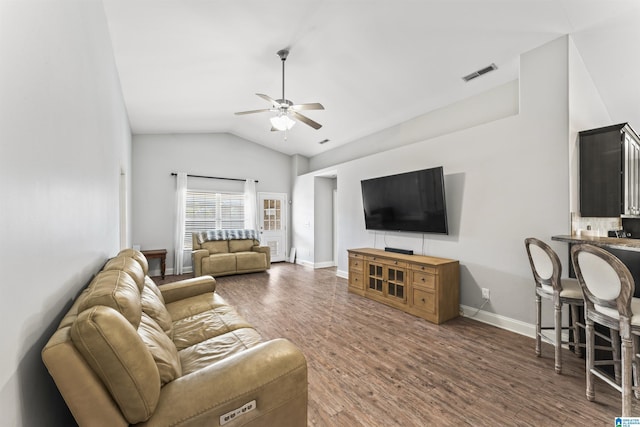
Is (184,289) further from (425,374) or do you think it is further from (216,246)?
(216,246)

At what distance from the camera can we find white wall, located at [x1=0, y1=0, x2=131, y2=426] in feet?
2.65

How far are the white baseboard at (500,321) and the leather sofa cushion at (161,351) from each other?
333cm

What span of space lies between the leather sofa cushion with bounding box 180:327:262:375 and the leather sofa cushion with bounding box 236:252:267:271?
161 inches

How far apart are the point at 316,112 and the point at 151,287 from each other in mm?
3989

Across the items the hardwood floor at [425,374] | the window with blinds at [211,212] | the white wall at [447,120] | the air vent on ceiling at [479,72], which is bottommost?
the hardwood floor at [425,374]

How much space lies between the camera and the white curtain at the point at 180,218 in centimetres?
610

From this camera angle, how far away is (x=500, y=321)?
3125mm

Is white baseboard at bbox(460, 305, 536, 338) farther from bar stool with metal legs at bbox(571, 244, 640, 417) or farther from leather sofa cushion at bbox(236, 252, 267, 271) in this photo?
leather sofa cushion at bbox(236, 252, 267, 271)

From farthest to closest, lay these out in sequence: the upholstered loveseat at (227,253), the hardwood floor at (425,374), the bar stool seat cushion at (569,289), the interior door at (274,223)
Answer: the interior door at (274,223) < the upholstered loveseat at (227,253) < the bar stool seat cushion at (569,289) < the hardwood floor at (425,374)

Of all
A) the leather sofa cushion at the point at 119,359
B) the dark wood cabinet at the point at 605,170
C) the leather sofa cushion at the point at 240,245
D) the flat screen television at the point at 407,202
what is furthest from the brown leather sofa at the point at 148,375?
the leather sofa cushion at the point at 240,245

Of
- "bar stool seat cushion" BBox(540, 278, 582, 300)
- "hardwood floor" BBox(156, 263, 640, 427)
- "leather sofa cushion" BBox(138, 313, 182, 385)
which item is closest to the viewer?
"leather sofa cushion" BBox(138, 313, 182, 385)

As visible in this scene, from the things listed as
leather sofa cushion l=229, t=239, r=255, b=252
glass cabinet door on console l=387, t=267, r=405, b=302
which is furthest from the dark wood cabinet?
leather sofa cushion l=229, t=239, r=255, b=252

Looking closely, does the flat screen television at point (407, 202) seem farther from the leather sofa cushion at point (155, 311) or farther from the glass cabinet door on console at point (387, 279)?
the leather sofa cushion at point (155, 311)

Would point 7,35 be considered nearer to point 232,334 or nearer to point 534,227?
point 232,334
